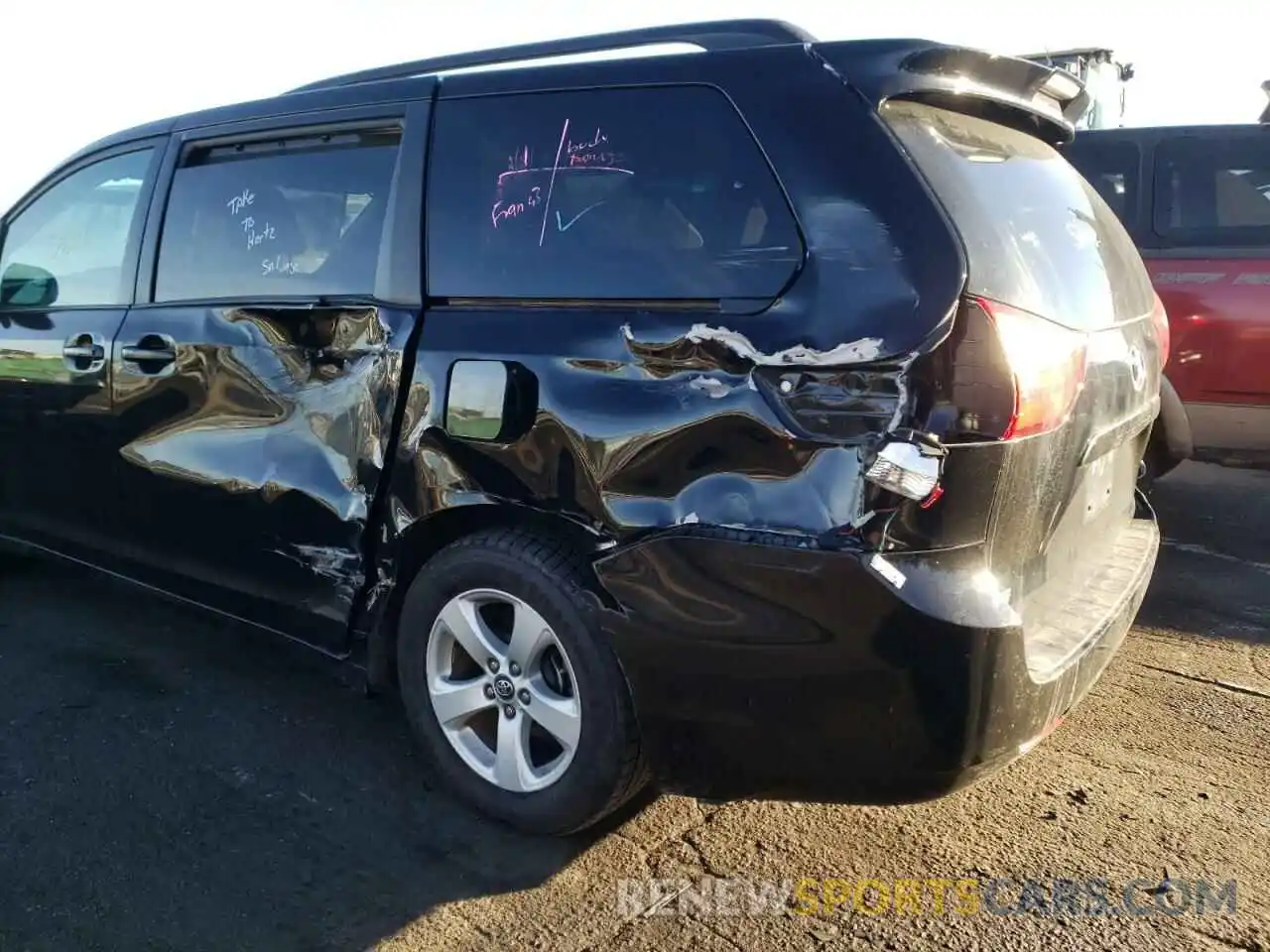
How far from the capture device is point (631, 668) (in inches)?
94.0

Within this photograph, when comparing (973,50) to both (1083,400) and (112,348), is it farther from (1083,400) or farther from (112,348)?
(112,348)

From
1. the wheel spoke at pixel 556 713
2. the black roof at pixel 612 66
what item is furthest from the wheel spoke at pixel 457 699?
the black roof at pixel 612 66

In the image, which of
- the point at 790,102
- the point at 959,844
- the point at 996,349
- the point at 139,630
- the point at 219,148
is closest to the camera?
the point at 996,349

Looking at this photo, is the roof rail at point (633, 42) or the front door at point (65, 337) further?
the front door at point (65, 337)

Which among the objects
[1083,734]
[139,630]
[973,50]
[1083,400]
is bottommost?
[1083,734]

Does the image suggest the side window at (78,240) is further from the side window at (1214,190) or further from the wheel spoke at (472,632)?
the side window at (1214,190)

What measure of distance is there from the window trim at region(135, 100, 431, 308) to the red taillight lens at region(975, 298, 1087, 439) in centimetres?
144

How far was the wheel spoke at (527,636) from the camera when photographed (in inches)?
100

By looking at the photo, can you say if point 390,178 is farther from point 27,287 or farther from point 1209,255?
point 1209,255

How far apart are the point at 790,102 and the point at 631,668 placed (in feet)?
4.12

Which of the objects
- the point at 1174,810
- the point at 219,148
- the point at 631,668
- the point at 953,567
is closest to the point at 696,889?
the point at 631,668

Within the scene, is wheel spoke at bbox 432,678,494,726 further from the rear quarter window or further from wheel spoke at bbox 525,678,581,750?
the rear quarter window

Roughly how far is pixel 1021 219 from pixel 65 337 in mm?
3079

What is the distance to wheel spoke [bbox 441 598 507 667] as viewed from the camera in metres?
2.67
